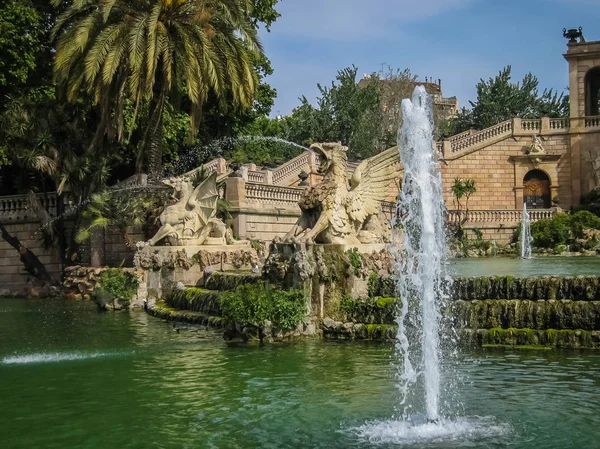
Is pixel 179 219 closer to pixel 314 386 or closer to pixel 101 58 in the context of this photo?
pixel 101 58

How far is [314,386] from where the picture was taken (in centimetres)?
996

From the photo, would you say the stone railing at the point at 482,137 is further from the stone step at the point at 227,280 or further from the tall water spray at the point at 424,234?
the tall water spray at the point at 424,234

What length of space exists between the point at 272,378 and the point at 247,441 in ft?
9.06

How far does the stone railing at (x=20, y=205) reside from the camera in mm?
25812

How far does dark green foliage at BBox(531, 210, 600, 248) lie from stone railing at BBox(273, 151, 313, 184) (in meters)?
11.0

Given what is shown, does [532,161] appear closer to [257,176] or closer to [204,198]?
[257,176]

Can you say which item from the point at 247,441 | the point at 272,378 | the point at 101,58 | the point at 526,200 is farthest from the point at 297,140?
the point at 247,441

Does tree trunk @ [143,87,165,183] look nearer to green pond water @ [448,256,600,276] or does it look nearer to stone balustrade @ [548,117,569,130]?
green pond water @ [448,256,600,276]

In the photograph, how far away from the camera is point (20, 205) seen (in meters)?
26.4

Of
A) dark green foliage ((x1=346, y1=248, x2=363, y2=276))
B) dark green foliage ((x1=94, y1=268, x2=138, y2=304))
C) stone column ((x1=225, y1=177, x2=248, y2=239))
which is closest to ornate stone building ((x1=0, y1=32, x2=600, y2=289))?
stone column ((x1=225, y1=177, x2=248, y2=239))

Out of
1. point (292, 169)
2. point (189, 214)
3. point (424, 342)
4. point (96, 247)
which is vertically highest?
point (292, 169)

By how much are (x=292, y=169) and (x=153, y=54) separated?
9.98 metres

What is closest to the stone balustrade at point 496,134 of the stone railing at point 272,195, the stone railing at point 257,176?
the stone railing at point 257,176

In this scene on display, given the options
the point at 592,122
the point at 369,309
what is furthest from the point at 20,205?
the point at 592,122
